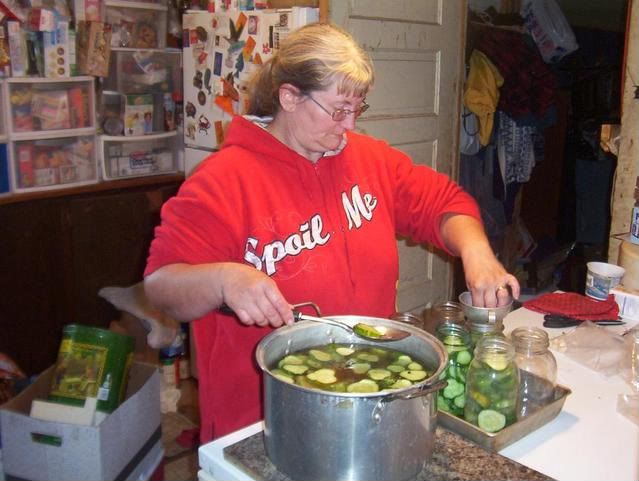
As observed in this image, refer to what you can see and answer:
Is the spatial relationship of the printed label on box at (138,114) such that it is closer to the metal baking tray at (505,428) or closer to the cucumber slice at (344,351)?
the cucumber slice at (344,351)

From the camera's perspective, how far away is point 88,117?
311 cm

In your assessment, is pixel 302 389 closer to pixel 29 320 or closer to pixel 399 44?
pixel 399 44

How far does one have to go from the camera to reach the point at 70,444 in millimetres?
2180

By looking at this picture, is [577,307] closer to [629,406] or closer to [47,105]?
[629,406]

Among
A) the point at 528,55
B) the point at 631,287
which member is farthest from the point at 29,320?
the point at 528,55

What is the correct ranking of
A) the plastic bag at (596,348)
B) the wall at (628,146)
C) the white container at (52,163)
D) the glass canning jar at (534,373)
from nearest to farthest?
the glass canning jar at (534,373)
the plastic bag at (596,348)
the wall at (628,146)
the white container at (52,163)

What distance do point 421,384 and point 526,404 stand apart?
394mm

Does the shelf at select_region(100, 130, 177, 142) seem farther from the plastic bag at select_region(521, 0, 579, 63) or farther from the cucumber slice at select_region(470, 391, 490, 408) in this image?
the cucumber slice at select_region(470, 391, 490, 408)

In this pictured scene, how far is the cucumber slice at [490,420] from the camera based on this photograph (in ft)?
3.56

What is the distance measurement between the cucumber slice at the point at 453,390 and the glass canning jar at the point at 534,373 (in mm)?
121

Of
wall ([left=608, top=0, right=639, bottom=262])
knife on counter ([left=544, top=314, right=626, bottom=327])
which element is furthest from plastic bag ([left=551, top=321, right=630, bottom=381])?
wall ([left=608, top=0, right=639, bottom=262])

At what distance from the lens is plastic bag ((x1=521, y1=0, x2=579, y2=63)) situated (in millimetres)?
3707

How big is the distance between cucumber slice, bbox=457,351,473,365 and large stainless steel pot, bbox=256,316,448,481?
0.55 ft

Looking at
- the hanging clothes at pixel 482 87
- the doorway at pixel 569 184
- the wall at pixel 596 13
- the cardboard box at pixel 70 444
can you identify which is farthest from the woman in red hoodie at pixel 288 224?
the wall at pixel 596 13
